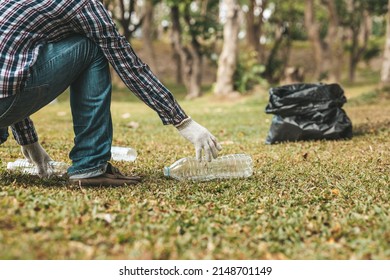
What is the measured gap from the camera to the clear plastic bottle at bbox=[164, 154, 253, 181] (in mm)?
3516

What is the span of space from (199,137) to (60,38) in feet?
3.10

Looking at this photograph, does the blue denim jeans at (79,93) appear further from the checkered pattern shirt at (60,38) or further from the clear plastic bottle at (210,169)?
the clear plastic bottle at (210,169)

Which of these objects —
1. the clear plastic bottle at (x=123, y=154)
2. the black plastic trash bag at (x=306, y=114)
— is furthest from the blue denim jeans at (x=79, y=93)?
the black plastic trash bag at (x=306, y=114)

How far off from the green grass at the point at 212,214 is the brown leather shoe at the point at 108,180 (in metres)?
0.06

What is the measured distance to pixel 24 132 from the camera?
10.8ft

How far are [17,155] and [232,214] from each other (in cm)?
253

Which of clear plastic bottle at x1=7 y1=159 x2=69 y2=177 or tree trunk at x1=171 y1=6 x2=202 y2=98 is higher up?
tree trunk at x1=171 y1=6 x2=202 y2=98

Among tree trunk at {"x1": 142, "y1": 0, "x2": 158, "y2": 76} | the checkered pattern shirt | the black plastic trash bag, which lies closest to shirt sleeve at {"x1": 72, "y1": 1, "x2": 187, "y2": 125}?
the checkered pattern shirt

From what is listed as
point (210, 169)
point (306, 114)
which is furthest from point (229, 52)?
point (210, 169)

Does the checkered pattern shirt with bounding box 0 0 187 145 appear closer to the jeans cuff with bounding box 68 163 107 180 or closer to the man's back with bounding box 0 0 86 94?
the man's back with bounding box 0 0 86 94

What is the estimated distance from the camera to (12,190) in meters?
2.64

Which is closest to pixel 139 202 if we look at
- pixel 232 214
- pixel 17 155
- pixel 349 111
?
pixel 232 214

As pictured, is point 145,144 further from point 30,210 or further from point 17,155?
point 30,210

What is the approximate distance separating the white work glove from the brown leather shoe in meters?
0.50
